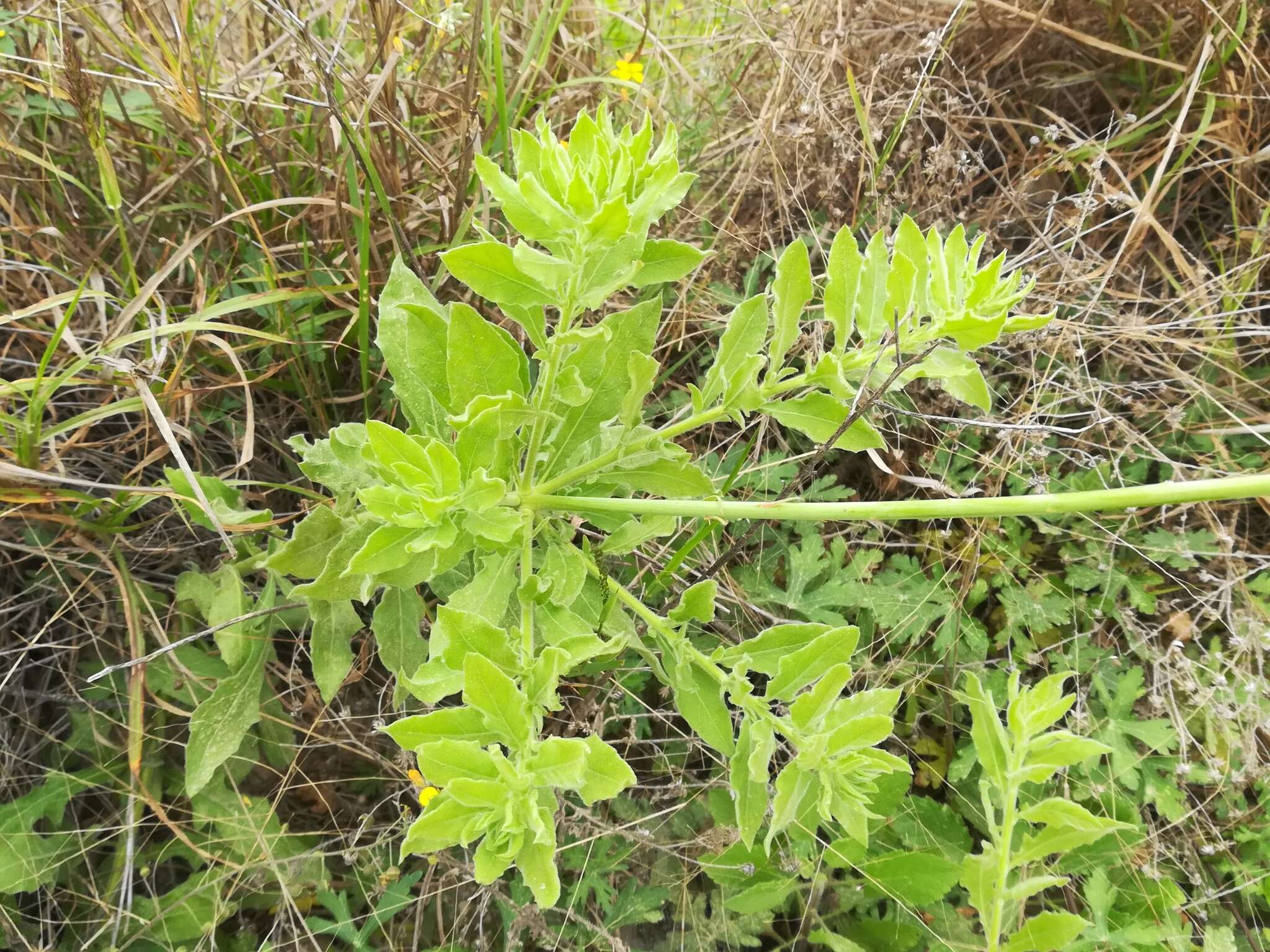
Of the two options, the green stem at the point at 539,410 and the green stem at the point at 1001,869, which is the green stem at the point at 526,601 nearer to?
the green stem at the point at 539,410

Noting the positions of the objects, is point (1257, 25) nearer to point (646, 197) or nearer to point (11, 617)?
point (646, 197)

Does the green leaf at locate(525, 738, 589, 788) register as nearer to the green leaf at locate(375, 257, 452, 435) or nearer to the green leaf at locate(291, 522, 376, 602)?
the green leaf at locate(291, 522, 376, 602)

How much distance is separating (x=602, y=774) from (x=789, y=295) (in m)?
0.87

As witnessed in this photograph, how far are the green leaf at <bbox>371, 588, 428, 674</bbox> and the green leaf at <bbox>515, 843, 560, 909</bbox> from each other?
2.06ft

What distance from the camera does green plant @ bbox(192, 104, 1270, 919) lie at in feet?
4.16

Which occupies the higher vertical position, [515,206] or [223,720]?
[515,206]

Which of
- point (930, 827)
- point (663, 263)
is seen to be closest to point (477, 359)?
point (663, 263)

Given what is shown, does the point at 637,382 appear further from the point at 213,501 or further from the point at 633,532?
the point at 213,501

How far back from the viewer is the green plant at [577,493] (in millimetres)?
1267

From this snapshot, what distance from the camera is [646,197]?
133cm

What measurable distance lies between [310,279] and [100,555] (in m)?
0.83

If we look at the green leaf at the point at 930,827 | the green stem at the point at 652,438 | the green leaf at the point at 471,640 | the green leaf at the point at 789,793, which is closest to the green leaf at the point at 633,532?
the green stem at the point at 652,438

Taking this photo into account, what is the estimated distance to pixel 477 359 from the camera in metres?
1.58

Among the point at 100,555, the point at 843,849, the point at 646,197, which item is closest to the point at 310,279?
the point at 100,555
